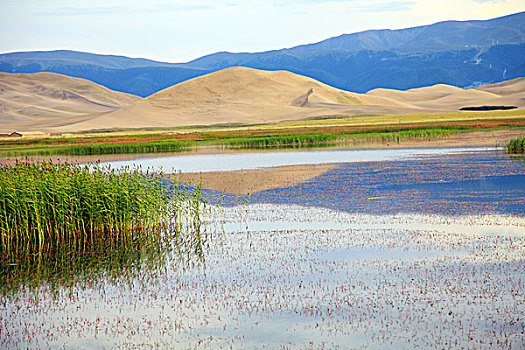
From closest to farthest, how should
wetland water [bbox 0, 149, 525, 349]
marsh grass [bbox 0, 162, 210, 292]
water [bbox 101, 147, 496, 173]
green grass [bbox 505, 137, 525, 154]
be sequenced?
wetland water [bbox 0, 149, 525, 349] → marsh grass [bbox 0, 162, 210, 292] → water [bbox 101, 147, 496, 173] → green grass [bbox 505, 137, 525, 154]

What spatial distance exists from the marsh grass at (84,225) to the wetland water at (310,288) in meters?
0.35

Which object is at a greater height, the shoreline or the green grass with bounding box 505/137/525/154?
the green grass with bounding box 505/137/525/154

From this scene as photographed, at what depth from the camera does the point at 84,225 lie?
59.5 ft

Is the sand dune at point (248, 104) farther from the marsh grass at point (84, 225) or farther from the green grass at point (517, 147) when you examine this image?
the marsh grass at point (84, 225)

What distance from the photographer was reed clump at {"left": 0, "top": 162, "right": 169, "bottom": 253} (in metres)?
17.1

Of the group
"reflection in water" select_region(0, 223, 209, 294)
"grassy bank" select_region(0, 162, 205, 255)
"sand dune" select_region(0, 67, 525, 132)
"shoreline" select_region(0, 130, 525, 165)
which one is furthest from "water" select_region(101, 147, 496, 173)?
"sand dune" select_region(0, 67, 525, 132)

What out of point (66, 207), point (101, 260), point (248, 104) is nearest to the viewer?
point (101, 260)

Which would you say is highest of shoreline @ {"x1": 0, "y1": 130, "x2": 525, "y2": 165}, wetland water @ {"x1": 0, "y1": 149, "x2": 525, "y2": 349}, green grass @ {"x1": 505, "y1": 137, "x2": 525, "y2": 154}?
wetland water @ {"x1": 0, "y1": 149, "x2": 525, "y2": 349}

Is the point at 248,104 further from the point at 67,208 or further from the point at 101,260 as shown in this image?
the point at 101,260

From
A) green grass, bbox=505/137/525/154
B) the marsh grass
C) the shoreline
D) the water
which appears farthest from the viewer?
the shoreline

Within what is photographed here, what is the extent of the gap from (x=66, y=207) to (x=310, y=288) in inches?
348

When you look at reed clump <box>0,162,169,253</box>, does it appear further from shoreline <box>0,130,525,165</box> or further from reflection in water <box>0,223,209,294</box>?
shoreline <box>0,130,525,165</box>

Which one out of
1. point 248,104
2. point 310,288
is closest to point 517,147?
point 310,288

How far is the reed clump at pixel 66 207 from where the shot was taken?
17078 millimetres
